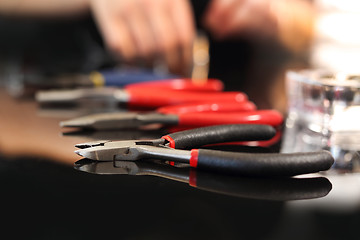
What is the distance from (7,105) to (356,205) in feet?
1.62

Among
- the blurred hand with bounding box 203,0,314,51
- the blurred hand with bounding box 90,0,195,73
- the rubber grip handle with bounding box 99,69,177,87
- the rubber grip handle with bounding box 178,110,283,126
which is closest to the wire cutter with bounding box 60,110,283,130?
the rubber grip handle with bounding box 178,110,283,126

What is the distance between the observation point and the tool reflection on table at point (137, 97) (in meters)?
0.60

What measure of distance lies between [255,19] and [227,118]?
900 mm

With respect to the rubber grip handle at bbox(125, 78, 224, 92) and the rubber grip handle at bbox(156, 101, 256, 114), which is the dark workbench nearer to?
the rubber grip handle at bbox(156, 101, 256, 114)

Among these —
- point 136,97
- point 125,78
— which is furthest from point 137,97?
point 125,78

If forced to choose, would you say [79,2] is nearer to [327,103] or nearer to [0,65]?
[0,65]

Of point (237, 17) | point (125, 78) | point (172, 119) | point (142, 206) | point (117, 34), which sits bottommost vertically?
point (142, 206)

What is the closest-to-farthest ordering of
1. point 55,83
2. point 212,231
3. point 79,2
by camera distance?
point 212,231 → point 55,83 → point 79,2

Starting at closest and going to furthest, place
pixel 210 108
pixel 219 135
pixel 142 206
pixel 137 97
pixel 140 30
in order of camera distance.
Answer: pixel 142 206 < pixel 219 135 < pixel 210 108 < pixel 137 97 < pixel 140 30

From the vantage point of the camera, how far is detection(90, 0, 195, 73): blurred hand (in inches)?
43.3

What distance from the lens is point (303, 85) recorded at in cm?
50

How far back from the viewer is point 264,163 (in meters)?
0.32

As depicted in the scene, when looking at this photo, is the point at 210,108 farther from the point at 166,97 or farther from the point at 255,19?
the point at 255,19

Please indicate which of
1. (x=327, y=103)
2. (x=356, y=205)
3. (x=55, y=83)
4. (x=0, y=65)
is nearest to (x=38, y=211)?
(x=356, y=205)
